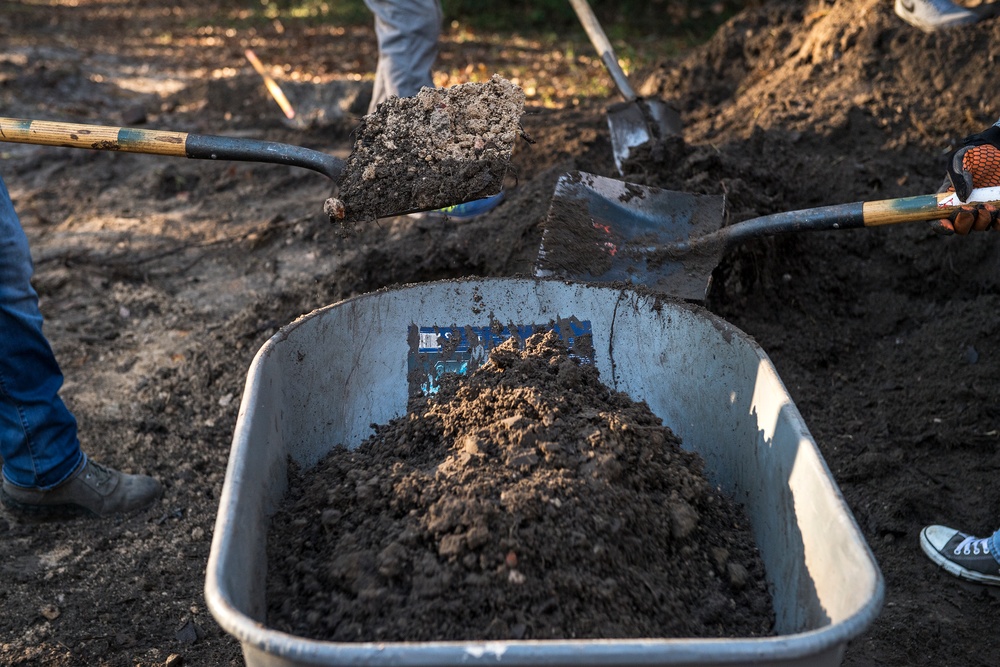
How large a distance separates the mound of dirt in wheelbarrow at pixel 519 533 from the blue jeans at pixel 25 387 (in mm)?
1078

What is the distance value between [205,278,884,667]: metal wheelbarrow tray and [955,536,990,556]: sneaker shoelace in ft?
2.81

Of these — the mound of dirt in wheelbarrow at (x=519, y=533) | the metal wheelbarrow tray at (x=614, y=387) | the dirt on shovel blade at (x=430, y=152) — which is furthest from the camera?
the dirt on shovel blade at (x=430, y=152)

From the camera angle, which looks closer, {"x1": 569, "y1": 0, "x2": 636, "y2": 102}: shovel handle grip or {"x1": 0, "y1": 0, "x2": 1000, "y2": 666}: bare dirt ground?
{"x1": 0, "y1": 0, "x2": 1000, "y2": 666}: bare dirt ground

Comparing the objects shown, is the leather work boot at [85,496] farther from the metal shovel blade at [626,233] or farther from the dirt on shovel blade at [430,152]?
the metal shovel blade at [626,233]

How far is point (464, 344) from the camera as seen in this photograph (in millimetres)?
2350

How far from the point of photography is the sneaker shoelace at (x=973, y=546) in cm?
232

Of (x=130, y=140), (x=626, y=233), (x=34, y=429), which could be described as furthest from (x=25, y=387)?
(x=626, y=233)

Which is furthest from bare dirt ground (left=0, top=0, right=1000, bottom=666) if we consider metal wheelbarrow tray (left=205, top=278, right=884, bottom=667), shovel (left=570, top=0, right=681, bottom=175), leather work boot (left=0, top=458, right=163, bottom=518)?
metal wheelbarrow tray (left=205, top=278, right=884, bottom=667)

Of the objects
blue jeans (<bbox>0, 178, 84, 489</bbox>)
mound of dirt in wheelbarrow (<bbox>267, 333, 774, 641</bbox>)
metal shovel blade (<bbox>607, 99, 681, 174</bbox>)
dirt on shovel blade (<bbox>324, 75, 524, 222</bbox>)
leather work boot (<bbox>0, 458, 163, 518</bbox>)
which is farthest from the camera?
metal shovel blade (<bbox>607, 99, 681, 174</bbox>)

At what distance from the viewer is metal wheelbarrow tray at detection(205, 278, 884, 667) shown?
1.16 metres

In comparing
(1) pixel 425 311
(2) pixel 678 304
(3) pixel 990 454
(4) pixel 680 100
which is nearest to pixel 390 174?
(1) pixel 425 311

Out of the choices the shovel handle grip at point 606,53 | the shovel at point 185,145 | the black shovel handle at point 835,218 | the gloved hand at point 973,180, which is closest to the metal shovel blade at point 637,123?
the shovel handle grip at point 606,53

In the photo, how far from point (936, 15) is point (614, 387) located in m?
3.38

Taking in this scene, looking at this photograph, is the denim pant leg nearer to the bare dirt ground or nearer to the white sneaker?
the bare dirt ground
